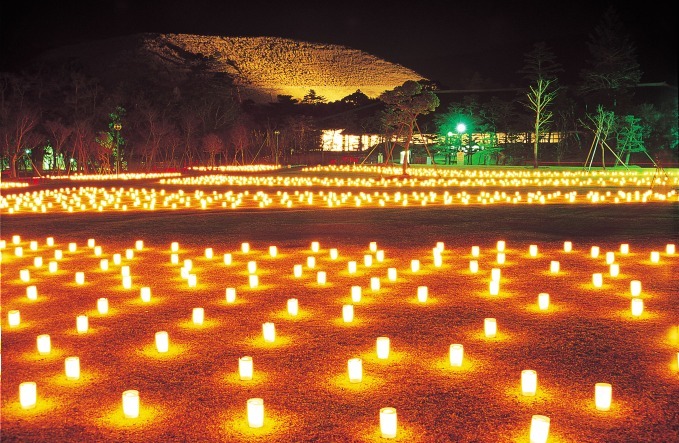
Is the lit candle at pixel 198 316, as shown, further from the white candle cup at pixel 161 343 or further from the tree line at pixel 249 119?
the tree line at pixel 249 119

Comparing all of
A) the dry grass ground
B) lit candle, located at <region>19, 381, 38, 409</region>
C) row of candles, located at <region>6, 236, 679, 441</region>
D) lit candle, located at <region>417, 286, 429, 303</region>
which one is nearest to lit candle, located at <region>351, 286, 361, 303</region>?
row of candles, located at <region>6, 236, 679, 441</region>

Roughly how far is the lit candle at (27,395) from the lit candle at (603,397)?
3.50 m

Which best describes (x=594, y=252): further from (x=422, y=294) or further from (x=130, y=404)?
(x=130, y=404)

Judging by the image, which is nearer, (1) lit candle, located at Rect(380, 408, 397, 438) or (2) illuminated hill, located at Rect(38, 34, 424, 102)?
(1) lit candle, located at Rect(380, 408, 397, 438)

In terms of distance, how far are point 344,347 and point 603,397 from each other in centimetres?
203

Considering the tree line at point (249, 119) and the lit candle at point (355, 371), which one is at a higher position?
the tree line at point (249, 119)

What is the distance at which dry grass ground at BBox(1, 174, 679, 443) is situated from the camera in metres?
3.79

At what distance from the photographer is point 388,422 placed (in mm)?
3547

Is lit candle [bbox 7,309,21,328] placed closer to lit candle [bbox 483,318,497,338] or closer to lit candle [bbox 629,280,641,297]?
lit candle [bbox 483,318,497,338]

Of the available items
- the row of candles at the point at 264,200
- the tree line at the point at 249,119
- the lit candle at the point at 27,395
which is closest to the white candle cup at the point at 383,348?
the lit candle at the point at 27,395

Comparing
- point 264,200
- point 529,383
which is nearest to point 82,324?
point 529,383

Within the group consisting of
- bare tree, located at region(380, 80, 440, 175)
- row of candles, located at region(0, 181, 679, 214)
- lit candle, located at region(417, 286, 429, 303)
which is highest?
bare tree, located at region(380, 80, 440, 175)

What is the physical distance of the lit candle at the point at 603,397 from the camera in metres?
3.90

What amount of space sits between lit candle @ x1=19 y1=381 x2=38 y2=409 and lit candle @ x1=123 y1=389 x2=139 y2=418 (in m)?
0.65
